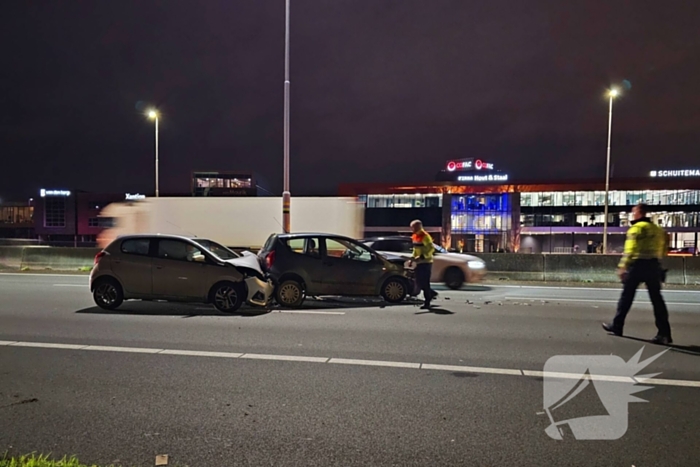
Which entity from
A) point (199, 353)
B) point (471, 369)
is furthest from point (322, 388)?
point (199, 353)

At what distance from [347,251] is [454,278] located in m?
4.74

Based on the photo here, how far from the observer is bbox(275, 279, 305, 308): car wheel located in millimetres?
10172

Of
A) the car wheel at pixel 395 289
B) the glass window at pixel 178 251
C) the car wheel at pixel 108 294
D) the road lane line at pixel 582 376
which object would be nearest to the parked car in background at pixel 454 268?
the car wheel at pixel 395 289

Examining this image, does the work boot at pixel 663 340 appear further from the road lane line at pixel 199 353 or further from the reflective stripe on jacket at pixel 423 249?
the road lane line at pixel 199 353

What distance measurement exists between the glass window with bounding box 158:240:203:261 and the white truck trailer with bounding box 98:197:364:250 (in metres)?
10.4

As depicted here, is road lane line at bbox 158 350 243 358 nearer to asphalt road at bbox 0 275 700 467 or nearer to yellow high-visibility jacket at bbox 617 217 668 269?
asphalt road at bbox 0 275 700 467

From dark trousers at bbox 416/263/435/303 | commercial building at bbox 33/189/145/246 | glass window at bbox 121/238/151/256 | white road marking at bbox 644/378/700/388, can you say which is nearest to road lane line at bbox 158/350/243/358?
glass window at bbox 121/238/151/256

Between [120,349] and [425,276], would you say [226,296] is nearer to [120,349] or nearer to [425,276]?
[120,349]

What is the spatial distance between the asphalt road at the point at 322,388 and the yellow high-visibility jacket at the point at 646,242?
1.29 m

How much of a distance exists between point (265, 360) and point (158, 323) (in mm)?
3218

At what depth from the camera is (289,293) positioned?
10.2 m

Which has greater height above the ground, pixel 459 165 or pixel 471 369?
pixel 459 165

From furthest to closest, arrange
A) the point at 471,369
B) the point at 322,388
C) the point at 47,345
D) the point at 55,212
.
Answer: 1. the point at 55,212
2. the point at 47,345
3. the point at 471,369
4. the point at 322,388

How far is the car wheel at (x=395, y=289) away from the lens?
10648mm
